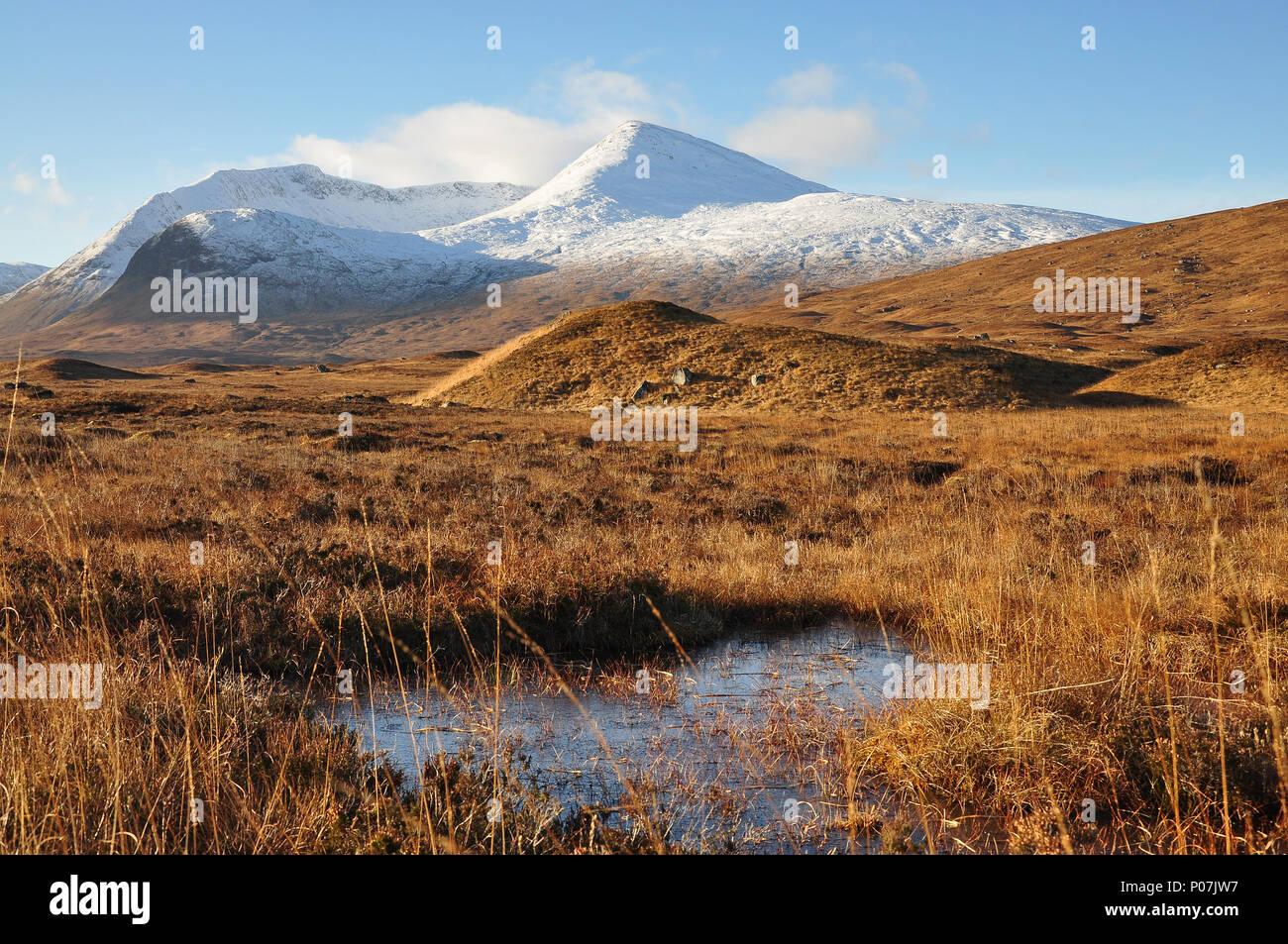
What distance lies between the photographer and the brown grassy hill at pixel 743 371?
37.1 meters

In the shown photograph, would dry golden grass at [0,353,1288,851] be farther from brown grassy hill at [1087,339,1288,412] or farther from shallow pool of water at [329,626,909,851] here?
brown grassy hill at [1087,339,1288,412]

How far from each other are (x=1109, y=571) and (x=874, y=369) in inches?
1288

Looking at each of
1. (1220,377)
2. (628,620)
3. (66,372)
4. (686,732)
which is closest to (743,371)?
(1220,377)

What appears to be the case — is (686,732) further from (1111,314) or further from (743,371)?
(1111,314)

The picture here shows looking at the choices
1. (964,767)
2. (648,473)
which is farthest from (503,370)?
(964,767)

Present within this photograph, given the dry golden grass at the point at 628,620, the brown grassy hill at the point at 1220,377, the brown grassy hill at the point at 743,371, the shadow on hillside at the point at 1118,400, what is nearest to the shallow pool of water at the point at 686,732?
the dry golden grass at the point at 628,620

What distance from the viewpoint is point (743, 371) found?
135 ft

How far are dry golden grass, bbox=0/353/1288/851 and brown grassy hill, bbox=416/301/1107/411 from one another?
20.1 m

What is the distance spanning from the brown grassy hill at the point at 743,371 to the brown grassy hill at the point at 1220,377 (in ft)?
7.83

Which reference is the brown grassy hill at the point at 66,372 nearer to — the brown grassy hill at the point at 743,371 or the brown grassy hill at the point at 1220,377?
the brown grassy hill at the point at 743,371

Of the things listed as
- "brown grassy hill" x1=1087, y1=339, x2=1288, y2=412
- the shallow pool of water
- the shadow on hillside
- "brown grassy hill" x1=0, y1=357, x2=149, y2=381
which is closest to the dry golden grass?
the shallow pool of water

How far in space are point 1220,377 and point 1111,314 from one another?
5130 centimetres
